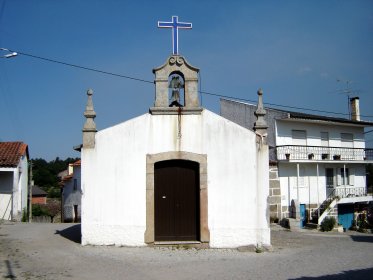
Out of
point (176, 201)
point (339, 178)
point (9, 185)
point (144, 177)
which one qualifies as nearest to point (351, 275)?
point (176, 201)

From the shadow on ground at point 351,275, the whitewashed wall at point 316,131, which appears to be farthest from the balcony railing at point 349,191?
the shadow on ground at point 351,275

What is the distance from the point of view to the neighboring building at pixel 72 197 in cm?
3056

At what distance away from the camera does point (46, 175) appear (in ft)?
253

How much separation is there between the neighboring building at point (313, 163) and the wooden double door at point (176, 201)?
600 inches

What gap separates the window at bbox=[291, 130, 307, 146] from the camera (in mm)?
28859

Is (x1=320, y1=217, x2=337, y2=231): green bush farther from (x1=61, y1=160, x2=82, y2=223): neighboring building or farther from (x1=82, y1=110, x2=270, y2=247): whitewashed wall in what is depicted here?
(x1=61, y1=160, x2=82, y2=223): neighboring building

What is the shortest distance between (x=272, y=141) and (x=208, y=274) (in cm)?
2066

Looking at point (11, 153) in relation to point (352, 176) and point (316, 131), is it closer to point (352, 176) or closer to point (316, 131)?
point (316, 131)

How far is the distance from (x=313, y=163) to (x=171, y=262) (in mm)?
21071

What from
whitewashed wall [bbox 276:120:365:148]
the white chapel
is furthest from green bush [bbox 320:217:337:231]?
the white chapel

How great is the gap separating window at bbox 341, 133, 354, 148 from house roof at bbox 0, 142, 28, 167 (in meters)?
23.3

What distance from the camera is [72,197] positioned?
31594mm

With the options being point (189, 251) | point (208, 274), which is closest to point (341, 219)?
point (189, 251)

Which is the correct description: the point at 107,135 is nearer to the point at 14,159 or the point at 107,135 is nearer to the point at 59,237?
the point at 59,237
